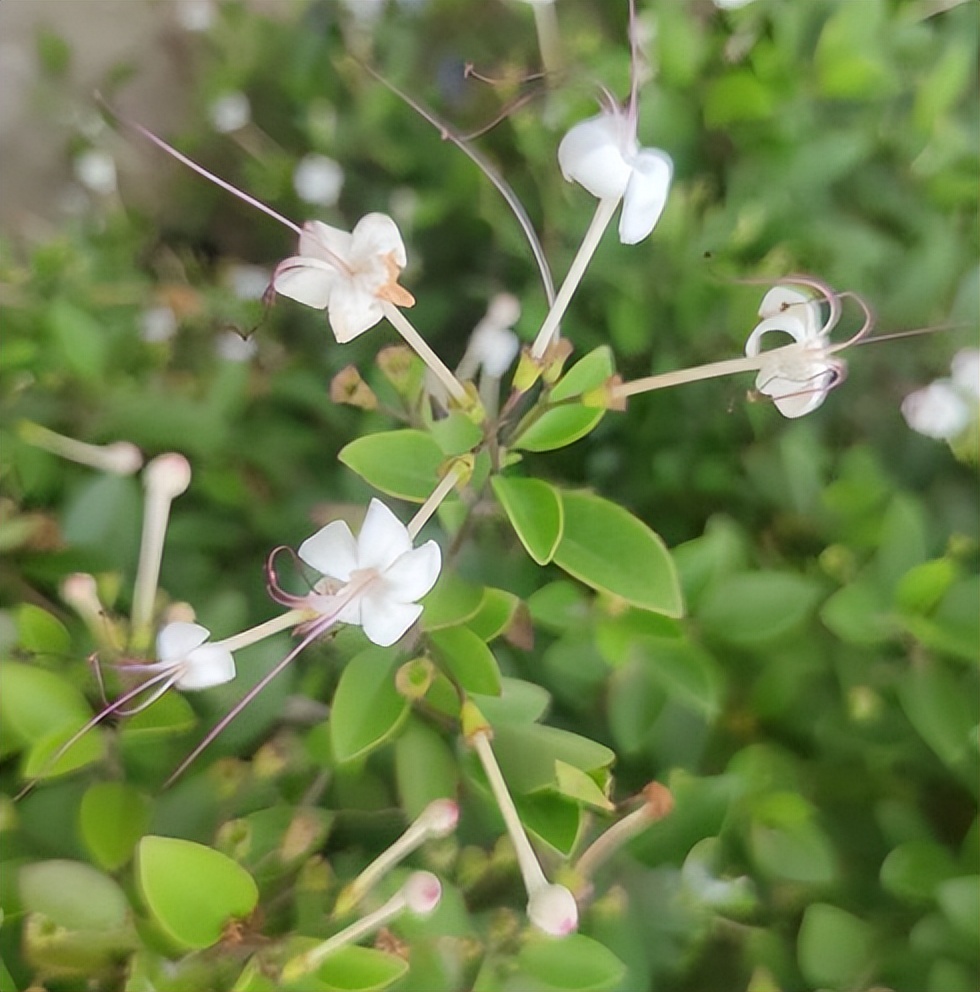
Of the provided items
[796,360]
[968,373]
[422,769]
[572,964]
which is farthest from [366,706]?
[968,373]

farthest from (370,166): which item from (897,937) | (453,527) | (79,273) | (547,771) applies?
(897,937)

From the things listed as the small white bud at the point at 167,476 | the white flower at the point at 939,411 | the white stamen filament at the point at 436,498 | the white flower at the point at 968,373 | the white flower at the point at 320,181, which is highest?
the white flower at the point at 320,181

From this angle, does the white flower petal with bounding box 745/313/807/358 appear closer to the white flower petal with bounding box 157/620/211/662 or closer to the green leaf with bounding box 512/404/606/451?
the green leaf with bounding box 512/404/606/451

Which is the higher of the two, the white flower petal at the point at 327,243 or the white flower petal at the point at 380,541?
the white flower petal at the point at 327,243

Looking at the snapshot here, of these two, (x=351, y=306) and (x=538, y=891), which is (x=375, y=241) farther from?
(x=538, y=891)

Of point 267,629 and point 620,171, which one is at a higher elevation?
point 620,171

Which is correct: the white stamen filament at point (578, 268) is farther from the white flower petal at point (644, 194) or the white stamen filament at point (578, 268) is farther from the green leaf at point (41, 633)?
the green leaf at point (41, 633)

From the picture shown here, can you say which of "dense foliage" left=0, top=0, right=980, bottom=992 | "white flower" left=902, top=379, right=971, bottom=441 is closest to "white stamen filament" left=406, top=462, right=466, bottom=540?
"dense foliage" left=0, top=0, right=980, bottom=992

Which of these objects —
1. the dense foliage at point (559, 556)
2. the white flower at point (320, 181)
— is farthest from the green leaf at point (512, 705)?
the white flower at point (320, 181)
